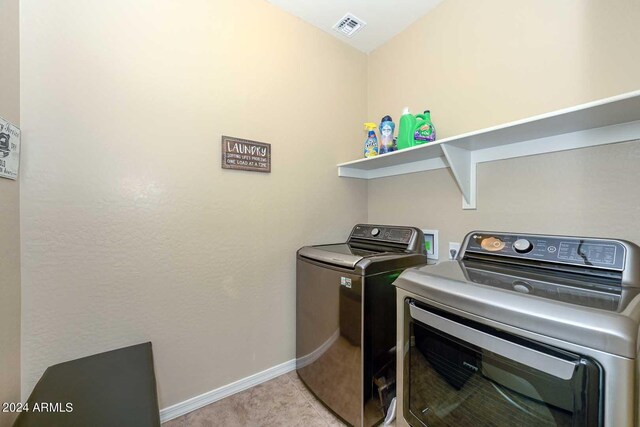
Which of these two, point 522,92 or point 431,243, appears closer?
point 522,92

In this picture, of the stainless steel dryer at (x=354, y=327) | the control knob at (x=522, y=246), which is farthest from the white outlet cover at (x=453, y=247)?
the control knob at (x=522, y=246)

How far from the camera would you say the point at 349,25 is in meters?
1.79

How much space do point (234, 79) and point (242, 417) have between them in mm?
1919

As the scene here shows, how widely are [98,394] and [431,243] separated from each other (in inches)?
69.1

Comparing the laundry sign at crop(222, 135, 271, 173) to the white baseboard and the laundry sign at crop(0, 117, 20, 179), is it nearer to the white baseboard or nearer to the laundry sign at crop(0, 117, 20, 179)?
the laundry sign at crop(0, 117, 20, 179)

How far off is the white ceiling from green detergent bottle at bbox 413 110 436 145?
29.6 inches

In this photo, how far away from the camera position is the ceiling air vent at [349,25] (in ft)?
5.69

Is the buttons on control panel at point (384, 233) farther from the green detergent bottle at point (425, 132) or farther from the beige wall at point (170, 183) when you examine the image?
the green detergent bottle at point (425, 132)

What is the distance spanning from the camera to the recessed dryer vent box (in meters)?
1.60

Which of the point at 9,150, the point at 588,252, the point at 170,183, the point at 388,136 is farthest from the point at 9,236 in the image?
the point at 588,252

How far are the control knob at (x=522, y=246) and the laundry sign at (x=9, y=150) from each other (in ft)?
6.66

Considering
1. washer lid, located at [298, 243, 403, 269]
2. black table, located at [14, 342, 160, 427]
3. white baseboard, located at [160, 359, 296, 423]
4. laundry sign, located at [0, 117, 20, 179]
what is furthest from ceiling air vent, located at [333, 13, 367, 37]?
white baseboard, located at [160, 359, 296, 423]

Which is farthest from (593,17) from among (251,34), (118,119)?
(118,119)

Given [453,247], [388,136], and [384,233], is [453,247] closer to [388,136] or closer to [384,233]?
[384,233]
